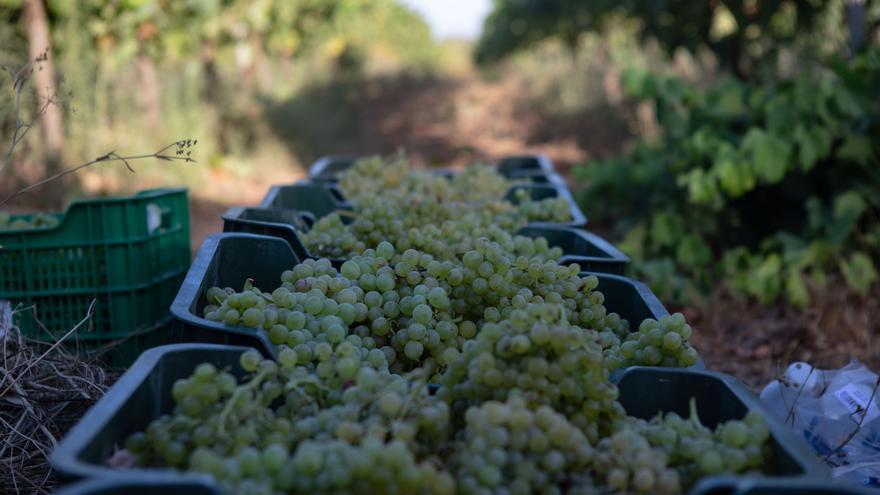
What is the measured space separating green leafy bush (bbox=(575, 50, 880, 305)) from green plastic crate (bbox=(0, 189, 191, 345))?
269 cm

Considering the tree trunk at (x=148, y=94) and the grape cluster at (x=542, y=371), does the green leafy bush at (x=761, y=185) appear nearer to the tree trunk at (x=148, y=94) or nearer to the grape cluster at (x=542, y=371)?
the grape cluster at (x=542, y=371)

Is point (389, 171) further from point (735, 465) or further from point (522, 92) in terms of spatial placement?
point (522, 92)

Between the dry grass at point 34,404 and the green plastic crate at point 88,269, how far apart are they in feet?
1.71

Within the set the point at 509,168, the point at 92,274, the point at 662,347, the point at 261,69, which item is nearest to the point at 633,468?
the point at 662,347

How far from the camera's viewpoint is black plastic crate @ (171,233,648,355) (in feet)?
4.99

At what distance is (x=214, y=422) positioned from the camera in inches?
46.3

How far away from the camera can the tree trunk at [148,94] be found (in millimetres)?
8281

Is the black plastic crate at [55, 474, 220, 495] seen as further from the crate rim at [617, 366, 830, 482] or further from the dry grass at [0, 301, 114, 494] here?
the dry grass at [0, 301, 114, 494]

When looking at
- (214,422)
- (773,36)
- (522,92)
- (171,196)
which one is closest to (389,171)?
(171,196)

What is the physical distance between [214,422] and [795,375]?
63.4 inches

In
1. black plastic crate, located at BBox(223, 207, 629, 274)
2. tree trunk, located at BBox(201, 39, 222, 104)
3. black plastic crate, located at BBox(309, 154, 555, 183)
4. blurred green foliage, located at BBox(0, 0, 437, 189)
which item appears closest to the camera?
black plastic crate, located at BBox(223, 207, 629, 274)

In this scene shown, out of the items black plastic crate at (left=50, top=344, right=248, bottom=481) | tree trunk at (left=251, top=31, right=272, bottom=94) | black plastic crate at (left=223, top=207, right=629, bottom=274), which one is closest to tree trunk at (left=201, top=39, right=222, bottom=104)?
tree trunk at (left=251, top=31, right=272, bottom=94)

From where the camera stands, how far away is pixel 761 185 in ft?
15.9

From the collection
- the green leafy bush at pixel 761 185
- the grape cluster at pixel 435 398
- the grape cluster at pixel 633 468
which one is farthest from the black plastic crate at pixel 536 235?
the green leafy bush at pixel 761 185
